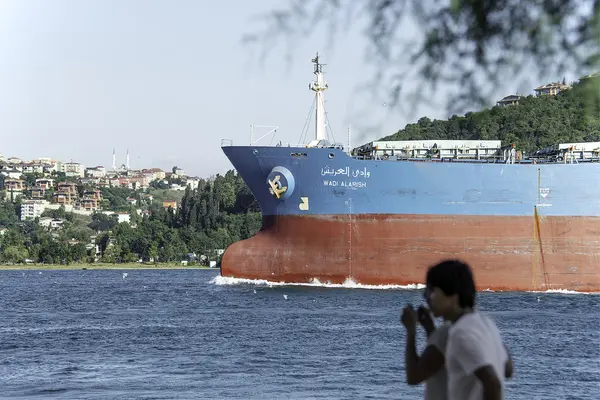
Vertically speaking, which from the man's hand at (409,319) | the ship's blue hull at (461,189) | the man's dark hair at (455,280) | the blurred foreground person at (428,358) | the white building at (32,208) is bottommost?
the blurred foreground person at (428,358)

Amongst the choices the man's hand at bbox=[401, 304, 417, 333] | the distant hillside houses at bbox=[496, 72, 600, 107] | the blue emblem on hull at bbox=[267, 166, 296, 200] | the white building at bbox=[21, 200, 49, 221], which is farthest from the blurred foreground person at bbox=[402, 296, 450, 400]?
the white building at bbox=[21, 200, 49, 221]

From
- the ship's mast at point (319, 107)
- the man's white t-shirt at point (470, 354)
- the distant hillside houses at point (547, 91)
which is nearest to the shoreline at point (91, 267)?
the ship's mast at point (319, 107)

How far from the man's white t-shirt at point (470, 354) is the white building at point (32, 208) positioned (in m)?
171

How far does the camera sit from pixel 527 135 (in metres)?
49.4

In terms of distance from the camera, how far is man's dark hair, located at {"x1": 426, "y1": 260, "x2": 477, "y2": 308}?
5270 mm

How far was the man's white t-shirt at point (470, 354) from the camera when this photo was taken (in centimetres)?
500

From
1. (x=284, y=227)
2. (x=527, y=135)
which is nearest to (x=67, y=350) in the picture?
(x=284, y=227)

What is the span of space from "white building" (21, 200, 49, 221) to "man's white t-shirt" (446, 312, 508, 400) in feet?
560

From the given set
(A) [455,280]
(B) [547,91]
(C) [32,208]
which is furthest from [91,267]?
(A) [455,280]

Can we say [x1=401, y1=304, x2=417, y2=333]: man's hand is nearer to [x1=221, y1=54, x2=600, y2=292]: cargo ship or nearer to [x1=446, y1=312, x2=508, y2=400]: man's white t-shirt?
[x1=446, y1=312, x2=508, y2=400]: man's white t-shirt

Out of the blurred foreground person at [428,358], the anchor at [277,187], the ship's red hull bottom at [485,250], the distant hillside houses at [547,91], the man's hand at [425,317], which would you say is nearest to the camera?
the distant hillside houses at [547,91]

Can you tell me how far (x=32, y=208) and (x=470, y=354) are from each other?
588 ft

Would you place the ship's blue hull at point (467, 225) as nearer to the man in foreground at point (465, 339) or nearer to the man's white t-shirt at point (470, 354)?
the man in foreground at point (465, 339)

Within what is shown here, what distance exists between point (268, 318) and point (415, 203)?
8.42 m
